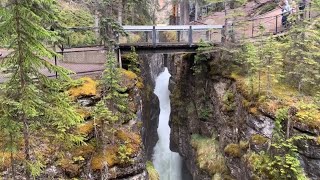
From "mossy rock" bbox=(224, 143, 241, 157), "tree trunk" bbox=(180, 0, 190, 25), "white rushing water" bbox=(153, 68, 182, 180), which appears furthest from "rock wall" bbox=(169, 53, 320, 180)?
"tree trunk" bbox=(180, 0, 190, 25)

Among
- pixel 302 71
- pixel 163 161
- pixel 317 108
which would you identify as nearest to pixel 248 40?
pixel 302 71

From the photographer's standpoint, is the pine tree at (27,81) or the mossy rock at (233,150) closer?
the pine tree at (27,81)

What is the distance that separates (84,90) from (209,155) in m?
8.15

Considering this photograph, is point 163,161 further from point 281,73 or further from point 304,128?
point 304,128

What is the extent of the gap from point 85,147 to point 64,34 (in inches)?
227

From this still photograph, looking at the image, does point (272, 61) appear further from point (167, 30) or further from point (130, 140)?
point (130, 140)

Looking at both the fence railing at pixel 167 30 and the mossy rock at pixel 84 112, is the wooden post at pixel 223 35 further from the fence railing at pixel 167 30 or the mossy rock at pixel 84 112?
the mossy rock at pixel 84 112

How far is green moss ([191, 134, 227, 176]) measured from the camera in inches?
622

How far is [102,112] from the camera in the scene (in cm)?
1037

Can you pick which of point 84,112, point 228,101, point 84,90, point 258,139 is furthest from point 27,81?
point 228,101

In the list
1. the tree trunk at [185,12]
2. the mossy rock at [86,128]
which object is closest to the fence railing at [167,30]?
the mossy rock at [86,128]

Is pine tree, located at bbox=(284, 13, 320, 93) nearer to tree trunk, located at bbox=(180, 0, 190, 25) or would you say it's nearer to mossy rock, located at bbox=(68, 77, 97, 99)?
mossy rock, located at bbox=(68, 77, 97, 99)

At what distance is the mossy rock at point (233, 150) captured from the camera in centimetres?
1419

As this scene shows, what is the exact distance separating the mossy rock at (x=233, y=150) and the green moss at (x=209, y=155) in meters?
1.15
